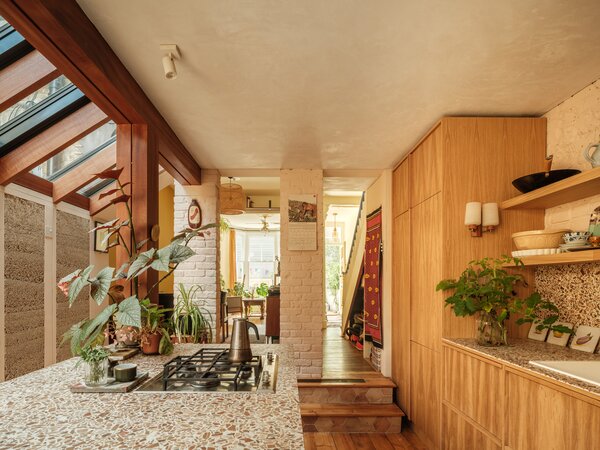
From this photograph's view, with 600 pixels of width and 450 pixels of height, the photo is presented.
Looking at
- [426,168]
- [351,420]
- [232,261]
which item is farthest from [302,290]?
[232,261]

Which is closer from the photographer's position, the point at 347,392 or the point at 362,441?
the point at 362,441

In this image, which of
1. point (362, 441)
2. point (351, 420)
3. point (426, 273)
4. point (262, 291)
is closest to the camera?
point (426, 273)

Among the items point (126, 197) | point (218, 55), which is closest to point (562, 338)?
point (218, 55)

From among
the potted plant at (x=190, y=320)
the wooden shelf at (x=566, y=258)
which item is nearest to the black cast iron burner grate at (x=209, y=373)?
the wooden shelf at (x=566, y=258)

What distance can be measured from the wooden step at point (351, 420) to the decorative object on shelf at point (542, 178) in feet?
7.74

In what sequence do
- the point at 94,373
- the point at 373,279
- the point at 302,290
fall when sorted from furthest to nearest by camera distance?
the point at 373,279 < the point at 302,290 < the point at 94,373

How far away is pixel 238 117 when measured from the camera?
2859mm

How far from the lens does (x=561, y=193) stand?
222 cm

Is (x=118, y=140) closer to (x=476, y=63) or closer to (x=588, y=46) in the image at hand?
(x=476, y=63)

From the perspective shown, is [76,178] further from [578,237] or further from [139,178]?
[578,237]

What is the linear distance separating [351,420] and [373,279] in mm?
1776

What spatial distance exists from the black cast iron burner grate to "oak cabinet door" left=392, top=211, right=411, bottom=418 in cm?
235

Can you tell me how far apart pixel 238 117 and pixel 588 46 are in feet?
6.91

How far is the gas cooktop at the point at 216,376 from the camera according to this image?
1384 millimetres
